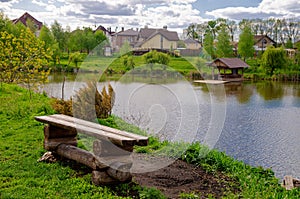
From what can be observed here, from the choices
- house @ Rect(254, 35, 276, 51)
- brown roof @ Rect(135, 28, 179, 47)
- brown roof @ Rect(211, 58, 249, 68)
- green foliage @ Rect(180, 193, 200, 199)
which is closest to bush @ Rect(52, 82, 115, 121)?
brown roof @ Rect(135, 28, 179, 47)

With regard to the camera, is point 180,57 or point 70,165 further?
point 180,57

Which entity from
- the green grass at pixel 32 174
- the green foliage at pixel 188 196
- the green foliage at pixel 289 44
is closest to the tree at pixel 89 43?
the green grass at pixel 32 174

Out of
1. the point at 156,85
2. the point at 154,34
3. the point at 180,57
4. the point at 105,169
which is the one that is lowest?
the point at 105,169

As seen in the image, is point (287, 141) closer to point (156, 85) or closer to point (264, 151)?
point (264, 151)

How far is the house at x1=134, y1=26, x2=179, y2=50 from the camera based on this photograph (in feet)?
23.1

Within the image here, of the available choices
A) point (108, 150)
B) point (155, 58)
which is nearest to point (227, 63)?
point (155, 58)

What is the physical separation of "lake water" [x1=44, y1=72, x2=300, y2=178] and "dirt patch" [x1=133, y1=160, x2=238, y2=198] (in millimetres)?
2154

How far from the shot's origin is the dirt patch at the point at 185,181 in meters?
4.00

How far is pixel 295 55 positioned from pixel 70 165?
1582 inches

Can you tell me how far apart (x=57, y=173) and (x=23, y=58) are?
8.53 m

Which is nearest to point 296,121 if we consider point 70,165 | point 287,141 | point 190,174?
point 287,141

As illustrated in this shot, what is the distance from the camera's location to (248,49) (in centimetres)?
4072

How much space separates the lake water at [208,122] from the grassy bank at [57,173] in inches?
71.1

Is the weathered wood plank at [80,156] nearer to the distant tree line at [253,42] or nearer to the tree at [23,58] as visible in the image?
the tree at [23,58]
